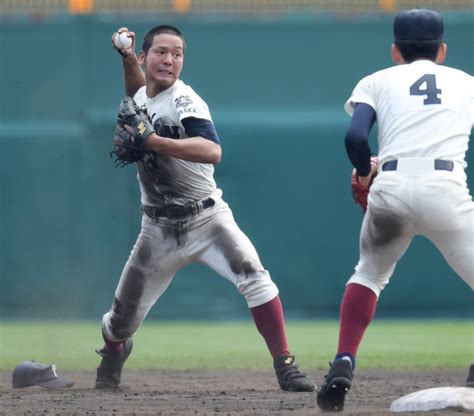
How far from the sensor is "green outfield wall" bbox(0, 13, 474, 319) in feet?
29.3

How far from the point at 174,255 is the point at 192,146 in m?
0.57

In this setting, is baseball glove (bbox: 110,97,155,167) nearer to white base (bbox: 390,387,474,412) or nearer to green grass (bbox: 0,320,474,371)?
white base (bbox: 390,387,474,412)

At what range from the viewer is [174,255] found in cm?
539

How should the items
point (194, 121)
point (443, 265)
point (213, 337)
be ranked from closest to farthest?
point (194, 121), point (213, 337), point (443, 265)

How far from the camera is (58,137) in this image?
355 inches

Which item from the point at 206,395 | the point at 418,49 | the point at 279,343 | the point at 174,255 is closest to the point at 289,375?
the point at 279,343

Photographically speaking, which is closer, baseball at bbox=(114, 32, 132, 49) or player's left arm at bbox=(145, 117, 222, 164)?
player's left arm at bbox=(145, 117, 222, 164)

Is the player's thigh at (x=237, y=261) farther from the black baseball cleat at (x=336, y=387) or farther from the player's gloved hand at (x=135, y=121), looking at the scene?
the black baseball cleat at (x=336, y=387)

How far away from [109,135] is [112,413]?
464 cm

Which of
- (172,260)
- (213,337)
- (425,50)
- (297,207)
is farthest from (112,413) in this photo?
(297,207)

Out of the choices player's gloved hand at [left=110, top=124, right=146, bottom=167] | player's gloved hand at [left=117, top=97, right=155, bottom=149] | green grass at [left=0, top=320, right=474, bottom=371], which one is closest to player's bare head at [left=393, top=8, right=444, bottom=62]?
player's gloved hand at [left=117, top=97, right=155, bottom=149]

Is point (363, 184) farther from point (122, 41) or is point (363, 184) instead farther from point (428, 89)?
point (122, 41)

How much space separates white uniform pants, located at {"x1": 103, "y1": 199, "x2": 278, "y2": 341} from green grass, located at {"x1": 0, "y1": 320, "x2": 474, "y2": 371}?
1.44 metres

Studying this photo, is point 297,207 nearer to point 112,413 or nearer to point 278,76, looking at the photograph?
point 278,76
